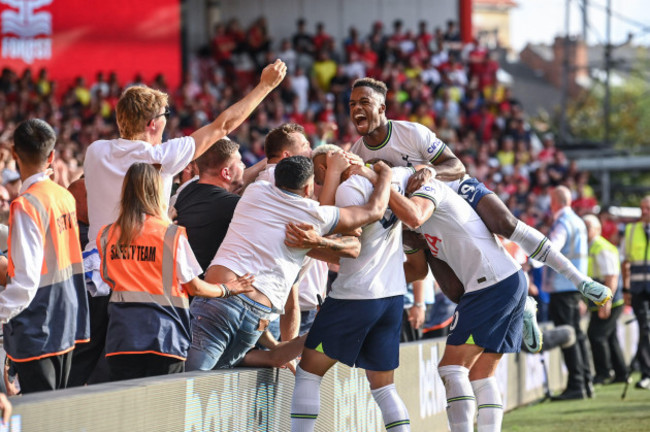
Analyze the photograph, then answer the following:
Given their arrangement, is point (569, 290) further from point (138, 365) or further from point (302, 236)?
point (138, 365)

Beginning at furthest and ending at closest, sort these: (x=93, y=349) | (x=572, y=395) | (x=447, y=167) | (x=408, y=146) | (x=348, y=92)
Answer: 1. (x=348, y=92)
2. (x=572, y=395)
3. (x=408, y=146)
4. (x=447, y=167)
5. (x=93, y=349)

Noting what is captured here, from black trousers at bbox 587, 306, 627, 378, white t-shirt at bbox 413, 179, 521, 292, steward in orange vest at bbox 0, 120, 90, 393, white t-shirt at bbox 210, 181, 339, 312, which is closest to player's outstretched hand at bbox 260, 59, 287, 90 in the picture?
white t-shirt at bbox 210, 181, 339, 312

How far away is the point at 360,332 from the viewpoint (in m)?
5.41

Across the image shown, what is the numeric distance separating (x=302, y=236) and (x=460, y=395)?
4.64 feet

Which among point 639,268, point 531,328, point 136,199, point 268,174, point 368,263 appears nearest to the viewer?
point 136,199

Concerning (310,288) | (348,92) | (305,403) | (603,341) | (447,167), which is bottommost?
(603,341)

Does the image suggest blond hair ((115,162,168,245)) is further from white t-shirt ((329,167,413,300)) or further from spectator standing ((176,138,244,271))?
white t-shirt ((329,167,413,300))

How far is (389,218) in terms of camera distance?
5672 mm

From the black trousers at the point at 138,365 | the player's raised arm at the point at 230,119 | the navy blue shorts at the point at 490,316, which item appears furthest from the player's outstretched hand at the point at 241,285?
the navy blue shorts at the point at 490,316

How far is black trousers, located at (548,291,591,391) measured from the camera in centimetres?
1067

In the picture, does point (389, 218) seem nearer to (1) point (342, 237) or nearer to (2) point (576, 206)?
(1) point (342, 237)

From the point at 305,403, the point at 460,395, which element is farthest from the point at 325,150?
the point at 460,395

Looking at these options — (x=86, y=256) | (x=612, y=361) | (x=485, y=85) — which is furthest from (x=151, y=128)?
(x=485, y=85)

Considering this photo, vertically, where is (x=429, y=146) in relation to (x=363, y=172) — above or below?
above
